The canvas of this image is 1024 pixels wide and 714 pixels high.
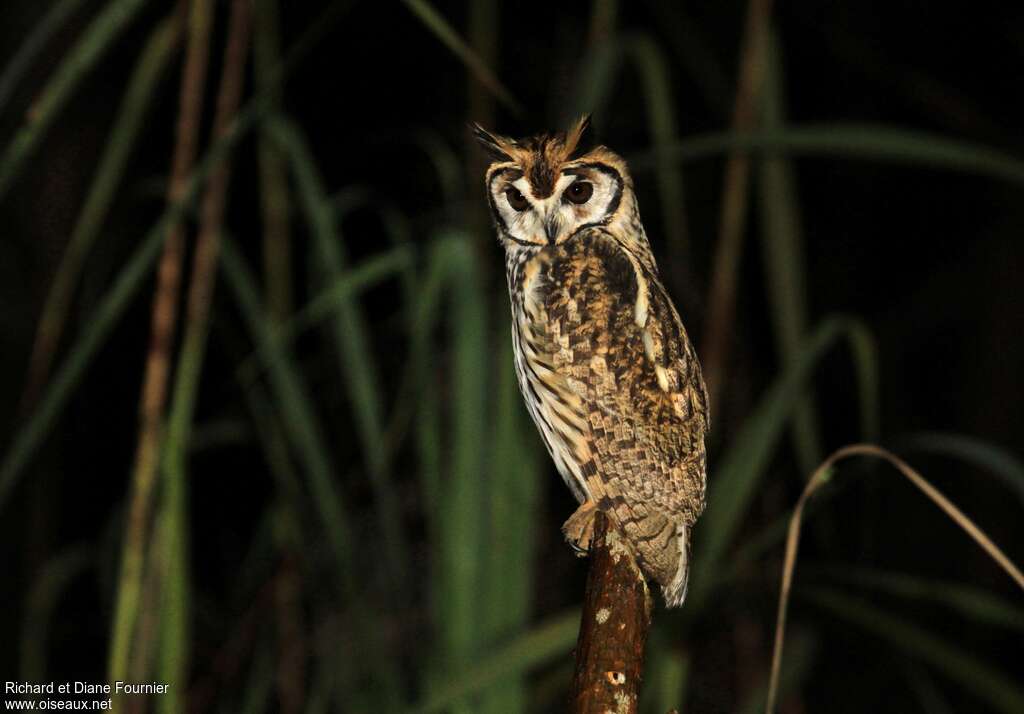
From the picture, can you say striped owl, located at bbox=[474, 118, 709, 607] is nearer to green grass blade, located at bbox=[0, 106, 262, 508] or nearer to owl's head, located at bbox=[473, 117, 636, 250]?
owl's head, located at bbox=[473, 117, 636, 250]

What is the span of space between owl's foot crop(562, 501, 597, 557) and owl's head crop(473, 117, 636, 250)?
342 mm

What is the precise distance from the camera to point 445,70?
3.62 m

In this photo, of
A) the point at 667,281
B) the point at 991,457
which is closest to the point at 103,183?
the point at 991,457

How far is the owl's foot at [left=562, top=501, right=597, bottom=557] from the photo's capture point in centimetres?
140

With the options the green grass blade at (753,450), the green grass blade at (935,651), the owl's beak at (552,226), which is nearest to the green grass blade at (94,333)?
the owl's beak at (552,226)

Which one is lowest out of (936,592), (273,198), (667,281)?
(936,592)

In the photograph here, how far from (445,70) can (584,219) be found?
238 cm

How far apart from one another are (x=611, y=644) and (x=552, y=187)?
2.06ft

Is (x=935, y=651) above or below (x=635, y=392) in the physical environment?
below

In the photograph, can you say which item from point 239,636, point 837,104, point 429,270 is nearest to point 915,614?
point 837,104

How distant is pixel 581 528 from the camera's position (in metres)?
1.41

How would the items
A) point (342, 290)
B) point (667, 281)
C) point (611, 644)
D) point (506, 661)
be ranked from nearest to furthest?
point (611, 644)
point (506, 661)
point (342, 290)
point (667, 281)

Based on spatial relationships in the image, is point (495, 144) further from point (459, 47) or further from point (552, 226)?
point (459, 47)

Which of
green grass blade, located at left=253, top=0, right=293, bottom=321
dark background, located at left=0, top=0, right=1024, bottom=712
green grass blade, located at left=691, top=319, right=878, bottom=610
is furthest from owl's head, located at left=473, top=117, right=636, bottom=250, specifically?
dark background, located at left=0, top=0, right=1024, bottom=712
